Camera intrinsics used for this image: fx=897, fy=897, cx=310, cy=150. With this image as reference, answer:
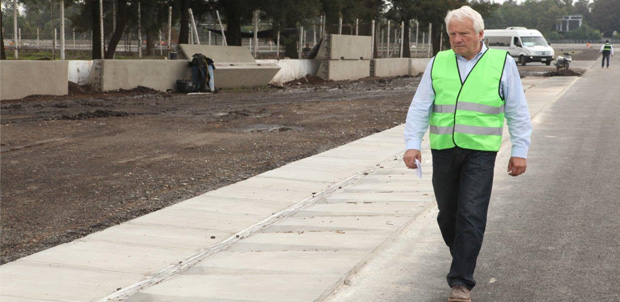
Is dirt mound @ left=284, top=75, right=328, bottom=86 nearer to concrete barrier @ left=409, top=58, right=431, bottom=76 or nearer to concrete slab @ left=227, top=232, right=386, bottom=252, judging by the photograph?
concrete barrier @ left=409, top=58, right=431, bottom=76

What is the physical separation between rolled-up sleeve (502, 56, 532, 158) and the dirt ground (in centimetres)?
391

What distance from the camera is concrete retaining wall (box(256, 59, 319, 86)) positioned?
33969 millimetres

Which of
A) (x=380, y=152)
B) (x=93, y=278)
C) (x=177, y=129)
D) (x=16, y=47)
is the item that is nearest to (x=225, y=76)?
(x=16, y=47)

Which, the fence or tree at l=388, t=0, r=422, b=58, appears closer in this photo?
the fence

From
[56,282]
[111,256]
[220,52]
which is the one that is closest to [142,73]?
[220,52]

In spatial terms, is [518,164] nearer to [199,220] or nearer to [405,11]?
[199,220]

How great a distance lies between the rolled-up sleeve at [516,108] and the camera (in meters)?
5.54

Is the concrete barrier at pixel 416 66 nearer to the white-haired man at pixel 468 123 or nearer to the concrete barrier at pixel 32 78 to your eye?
the concrete barrier at pixel 32 78

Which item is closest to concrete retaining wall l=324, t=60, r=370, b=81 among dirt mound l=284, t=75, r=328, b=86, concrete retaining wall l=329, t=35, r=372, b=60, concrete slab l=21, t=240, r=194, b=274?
concrete retaining wall l=329, t=35, r=372, b=60

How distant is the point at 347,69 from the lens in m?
39.8

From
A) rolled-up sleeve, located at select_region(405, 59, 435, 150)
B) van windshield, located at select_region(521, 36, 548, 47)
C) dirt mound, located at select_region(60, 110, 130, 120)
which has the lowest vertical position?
dirt mound, located at select_region(60, 110, 130, 120)

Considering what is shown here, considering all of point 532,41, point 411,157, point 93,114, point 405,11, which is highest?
point 405,11

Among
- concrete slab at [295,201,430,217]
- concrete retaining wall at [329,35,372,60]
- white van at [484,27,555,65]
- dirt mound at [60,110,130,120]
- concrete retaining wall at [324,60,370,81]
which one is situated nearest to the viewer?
concrete slab at [295,201,430,217]

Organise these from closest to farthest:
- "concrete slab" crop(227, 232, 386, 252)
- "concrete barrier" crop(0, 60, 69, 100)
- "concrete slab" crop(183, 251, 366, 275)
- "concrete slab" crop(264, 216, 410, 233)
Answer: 1. "concrete slab" crop(183, 251, 366, 275)
2. "concrete slab" crop(227, 232, 386, 252)
3. "concrete slab" crop(264, 216, 410, 233)
4. "concrete barrier" crop(0, 60, 69, 100)
